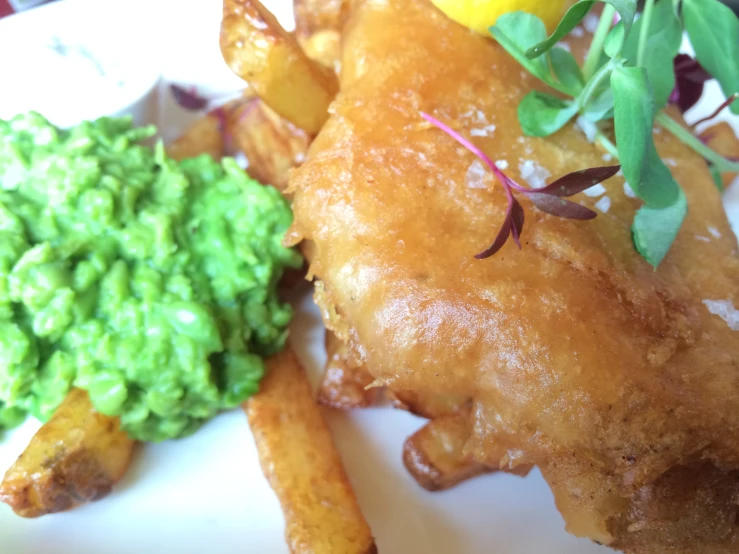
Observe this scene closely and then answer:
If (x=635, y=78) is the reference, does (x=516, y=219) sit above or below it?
below

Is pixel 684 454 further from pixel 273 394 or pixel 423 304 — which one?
pixel 273 394

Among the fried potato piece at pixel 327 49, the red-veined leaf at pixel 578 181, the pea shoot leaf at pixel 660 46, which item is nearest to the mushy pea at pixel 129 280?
the fried potato piece at pixel 327 49

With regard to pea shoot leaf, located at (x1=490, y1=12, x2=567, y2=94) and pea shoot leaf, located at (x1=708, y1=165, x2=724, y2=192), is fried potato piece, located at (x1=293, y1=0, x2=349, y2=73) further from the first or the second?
pea shoot leaf, located at (x1=708, y1=165, x2=724, y2=192)

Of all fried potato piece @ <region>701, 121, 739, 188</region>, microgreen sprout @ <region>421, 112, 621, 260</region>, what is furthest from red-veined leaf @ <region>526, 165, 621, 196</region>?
fried potato piece @ <region>701, 121, 739, 188</region>

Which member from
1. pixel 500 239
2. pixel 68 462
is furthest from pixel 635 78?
pixel 68 462

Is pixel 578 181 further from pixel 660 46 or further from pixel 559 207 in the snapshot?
pixel 660 46

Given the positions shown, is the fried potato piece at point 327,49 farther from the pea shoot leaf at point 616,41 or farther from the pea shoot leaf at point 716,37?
the pea shoot leaf at point 716,37

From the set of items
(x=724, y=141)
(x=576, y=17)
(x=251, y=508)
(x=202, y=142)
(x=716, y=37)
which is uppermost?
(x=576, y=17)
